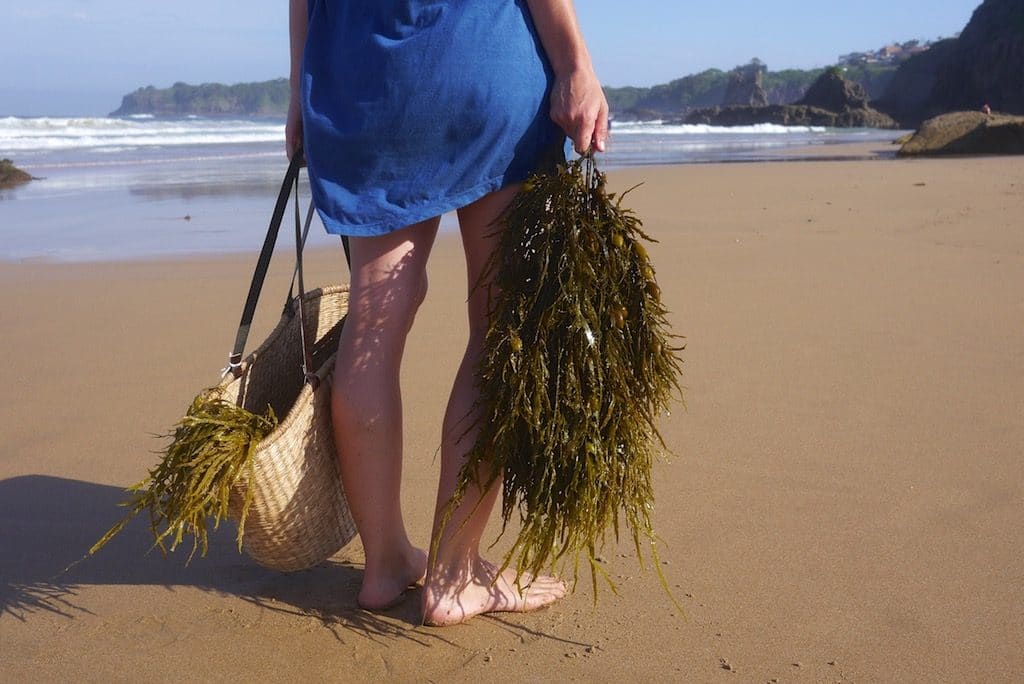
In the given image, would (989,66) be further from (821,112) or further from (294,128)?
(294,128)

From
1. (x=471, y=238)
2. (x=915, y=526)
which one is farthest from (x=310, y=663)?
(x=915, y=526)

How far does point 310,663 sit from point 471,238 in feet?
2.89

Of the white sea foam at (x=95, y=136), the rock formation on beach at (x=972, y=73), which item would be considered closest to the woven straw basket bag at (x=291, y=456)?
the white sea foam at (x=95, y=136)

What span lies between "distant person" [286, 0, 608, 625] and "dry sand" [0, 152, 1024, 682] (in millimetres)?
280

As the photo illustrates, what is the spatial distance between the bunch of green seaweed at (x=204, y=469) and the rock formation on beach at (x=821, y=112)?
4634cm

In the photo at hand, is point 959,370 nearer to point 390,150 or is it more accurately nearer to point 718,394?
point 718,394

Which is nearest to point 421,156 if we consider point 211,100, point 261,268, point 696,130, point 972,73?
point 261,268

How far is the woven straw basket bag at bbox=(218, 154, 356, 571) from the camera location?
1.92 m

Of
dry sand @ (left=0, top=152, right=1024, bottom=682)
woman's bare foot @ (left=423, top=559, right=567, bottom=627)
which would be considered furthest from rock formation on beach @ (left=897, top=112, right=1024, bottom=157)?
woman's bare foot @ (left=423, top=559, right=567, bottom=627)

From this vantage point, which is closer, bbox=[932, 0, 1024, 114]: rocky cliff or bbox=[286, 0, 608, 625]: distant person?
bbox=[286, 0, 608, 625]: distant person

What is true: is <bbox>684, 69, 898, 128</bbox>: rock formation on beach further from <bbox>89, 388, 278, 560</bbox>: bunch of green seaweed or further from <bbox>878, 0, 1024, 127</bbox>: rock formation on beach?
<bbox>89, 388, 278, 560</bbox>: bunch of green seaweed

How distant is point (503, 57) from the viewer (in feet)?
6.02

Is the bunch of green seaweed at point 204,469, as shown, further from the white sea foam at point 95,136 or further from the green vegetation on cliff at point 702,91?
the green vegetation on cliff at point 702,91

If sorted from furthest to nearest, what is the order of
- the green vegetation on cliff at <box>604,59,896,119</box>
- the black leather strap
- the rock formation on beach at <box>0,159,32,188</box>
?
the green vegetation on cliff at <box>604,59,896,119</box> < the rock formation on beach at <box>0,159,32,188</box> < the black leather strap
